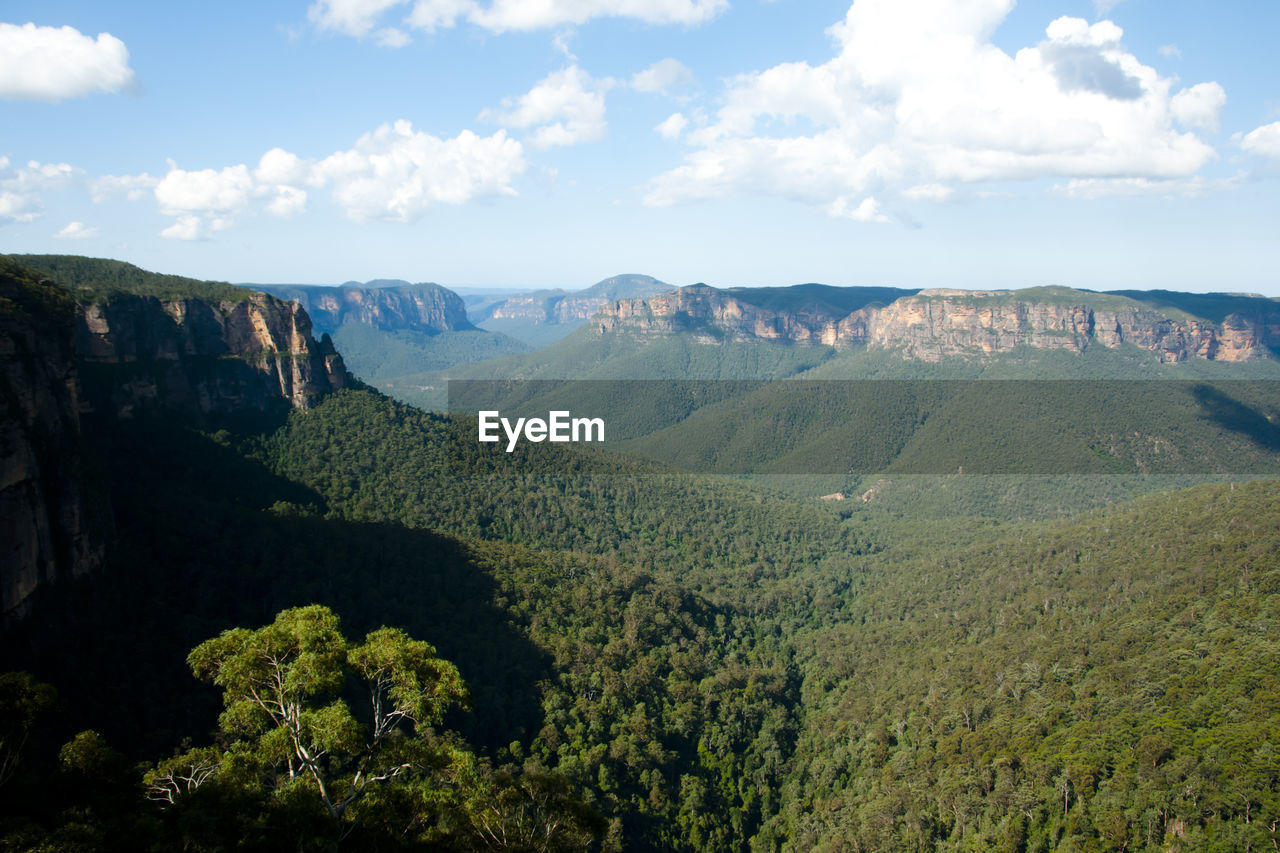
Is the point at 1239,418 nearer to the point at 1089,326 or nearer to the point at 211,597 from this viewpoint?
the point at 1089,326

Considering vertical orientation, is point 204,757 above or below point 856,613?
above

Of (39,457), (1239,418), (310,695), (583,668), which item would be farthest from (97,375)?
(1239,418)

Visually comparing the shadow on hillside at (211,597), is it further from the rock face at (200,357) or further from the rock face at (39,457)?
the rock face at (200,357)

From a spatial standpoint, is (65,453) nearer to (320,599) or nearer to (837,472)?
(320,599)

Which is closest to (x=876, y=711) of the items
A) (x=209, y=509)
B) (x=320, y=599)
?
(x=320, y=599)

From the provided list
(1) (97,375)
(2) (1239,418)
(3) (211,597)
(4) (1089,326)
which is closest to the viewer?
(3) (211,597)
